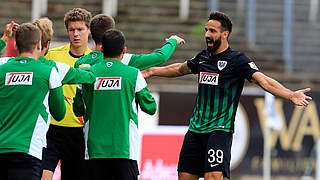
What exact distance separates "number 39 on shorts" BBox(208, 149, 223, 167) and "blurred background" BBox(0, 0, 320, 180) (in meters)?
5.34

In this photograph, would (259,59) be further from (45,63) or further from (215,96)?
(45,63)

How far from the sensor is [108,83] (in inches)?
288

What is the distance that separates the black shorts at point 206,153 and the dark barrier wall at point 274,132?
699 cm

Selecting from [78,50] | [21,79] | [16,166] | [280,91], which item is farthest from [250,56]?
[16,166]

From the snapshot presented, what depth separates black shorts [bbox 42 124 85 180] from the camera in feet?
27.7

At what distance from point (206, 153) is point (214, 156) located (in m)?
0.10

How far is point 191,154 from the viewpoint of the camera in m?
8.46

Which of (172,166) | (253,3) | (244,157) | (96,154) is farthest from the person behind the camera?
(253,3)

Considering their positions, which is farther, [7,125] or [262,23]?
[262,23]

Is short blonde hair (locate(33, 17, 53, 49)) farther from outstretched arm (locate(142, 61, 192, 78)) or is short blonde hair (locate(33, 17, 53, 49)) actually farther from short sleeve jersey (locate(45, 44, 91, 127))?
outstretched arm (locate(142, 61, 192, 78))

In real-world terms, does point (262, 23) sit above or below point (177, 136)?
above

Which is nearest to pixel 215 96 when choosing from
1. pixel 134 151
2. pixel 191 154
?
pixel 191 154

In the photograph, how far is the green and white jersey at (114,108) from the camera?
7.31m

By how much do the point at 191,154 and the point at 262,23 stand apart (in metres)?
10.8
